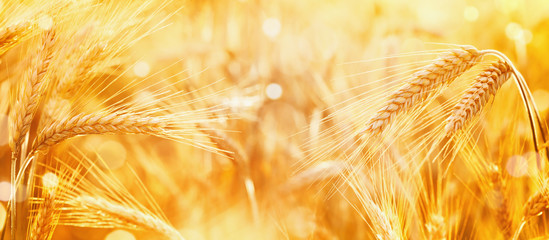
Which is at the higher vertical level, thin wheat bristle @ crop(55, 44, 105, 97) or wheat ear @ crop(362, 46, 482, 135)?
thin wheat bristle @ crop(55, 44, 105, 97)

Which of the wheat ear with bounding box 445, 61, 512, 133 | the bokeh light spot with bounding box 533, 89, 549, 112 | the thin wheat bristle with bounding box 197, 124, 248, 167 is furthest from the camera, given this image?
the bokeh light spot with bounding box 533, 89, 549, 112

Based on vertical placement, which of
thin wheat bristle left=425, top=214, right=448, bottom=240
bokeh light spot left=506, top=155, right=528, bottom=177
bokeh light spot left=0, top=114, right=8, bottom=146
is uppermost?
bokeh light spot left=0, top=114, right=8, bottom=146

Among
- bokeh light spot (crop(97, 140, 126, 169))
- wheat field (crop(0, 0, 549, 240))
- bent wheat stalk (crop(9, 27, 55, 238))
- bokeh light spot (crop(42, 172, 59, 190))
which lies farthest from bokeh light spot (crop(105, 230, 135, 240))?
bent wheat stalk (crop(9, 27, 55, 238))

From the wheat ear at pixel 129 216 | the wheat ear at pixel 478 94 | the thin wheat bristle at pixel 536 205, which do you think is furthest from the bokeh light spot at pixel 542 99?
the wheat ear at pixel 129 216

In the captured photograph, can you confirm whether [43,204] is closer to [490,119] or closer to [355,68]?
[355,68]

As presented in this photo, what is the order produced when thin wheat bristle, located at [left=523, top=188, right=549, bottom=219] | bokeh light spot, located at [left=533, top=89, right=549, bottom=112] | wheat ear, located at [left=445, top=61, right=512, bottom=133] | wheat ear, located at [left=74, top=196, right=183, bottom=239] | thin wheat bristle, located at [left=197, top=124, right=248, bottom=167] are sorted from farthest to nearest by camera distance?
1. bokeh light spot, located at [left=533, top=89, right=549, bottom=112]
2. thin wheat bristle, located at [left=197, top=124, right=248, bottom=167]
3. wheat ear, located at [left=74, top=196, right=183, bottom=239]
4. thin wheat bristle, located at [left=523, top=188, right=549, bottom=219]
5. wheat ear, located at [left=445, top=61, right=512, bottom=133]

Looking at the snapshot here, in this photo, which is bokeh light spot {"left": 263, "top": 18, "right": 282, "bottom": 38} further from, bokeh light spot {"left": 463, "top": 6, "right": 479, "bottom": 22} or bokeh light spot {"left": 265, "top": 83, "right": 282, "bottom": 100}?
bokeh light spot {"left": 463, "top": 6, "right": 479, "bottom": 22}

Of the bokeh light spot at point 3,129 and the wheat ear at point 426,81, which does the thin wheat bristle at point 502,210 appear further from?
the bokeh light spot at point 3,129

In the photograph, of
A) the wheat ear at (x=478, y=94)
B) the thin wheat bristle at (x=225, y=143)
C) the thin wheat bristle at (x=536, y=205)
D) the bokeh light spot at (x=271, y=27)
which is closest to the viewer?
the wheat ear at (x=478, y=94)
